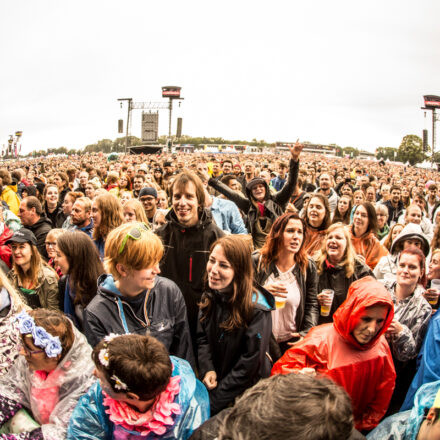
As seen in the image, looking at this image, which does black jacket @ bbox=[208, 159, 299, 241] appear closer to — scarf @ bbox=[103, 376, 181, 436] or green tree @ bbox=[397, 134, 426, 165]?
scarf @ bbox=[103, 376, 181, 436]

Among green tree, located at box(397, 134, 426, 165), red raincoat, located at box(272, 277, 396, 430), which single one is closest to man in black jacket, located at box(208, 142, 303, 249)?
red raincoat, located at box(272, 277, 396, 430)

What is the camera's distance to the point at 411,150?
68312 millimetres

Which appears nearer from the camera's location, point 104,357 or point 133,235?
point 104,357

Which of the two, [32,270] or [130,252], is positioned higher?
[130,252]

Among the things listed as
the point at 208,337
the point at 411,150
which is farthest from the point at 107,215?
the point at 411,150

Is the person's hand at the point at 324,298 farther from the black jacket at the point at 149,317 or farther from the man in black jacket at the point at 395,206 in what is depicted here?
the man in black jacket at the point at 395,206

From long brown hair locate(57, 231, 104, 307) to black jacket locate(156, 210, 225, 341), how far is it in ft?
1.83

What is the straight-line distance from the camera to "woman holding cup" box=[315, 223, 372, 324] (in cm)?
310

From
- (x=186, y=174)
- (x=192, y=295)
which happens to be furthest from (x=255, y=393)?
(x=186, y=174)

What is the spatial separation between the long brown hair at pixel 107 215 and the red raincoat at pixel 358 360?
227cm

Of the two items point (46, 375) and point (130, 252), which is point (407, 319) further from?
point (46, 375)

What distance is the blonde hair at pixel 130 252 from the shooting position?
6.41 feet

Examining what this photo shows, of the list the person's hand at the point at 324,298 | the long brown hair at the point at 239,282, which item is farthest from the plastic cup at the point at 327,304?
the long brown hair at the point at 239,282

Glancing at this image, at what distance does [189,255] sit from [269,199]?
208cm
